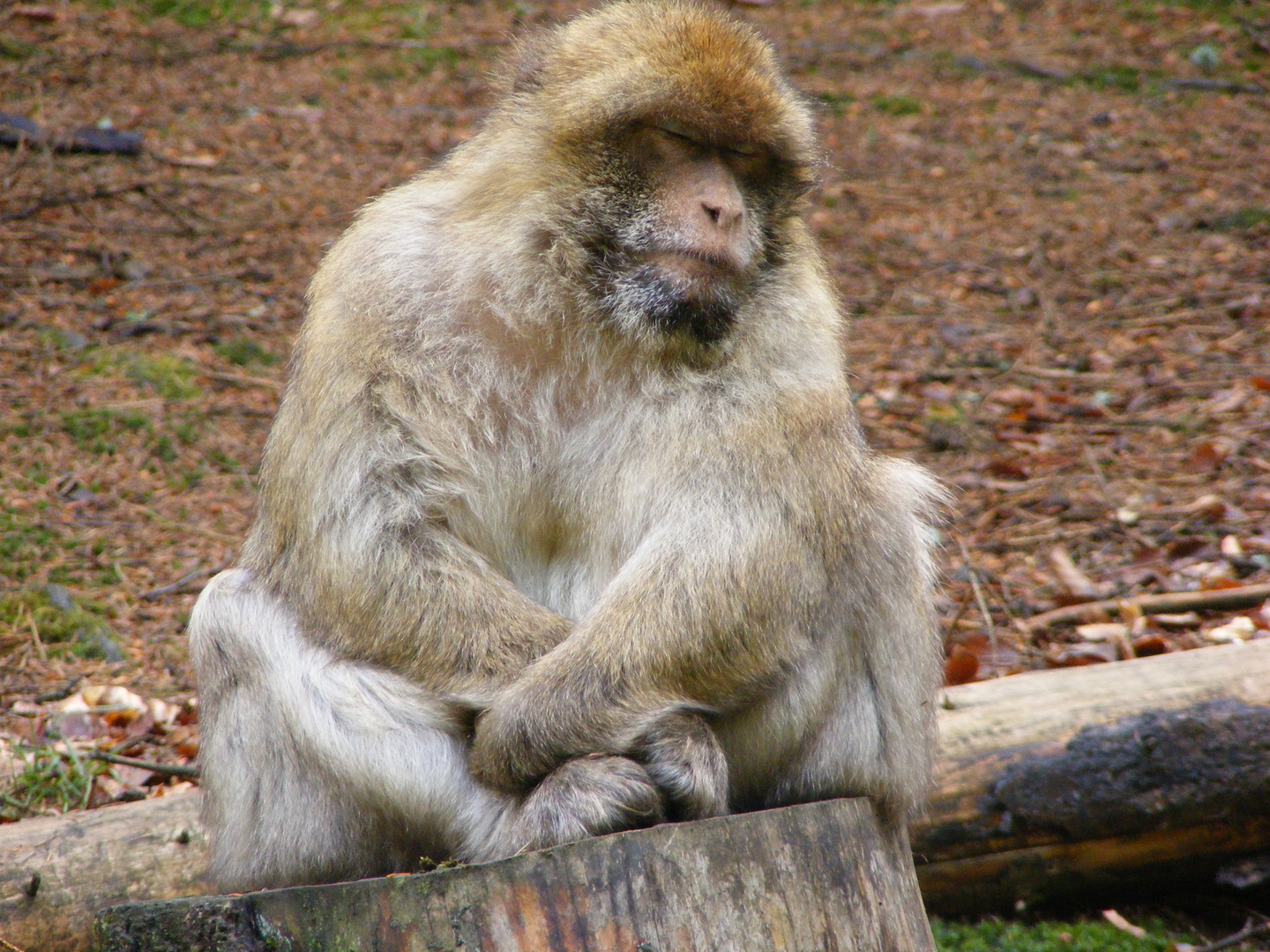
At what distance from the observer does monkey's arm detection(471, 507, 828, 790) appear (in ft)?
9.05

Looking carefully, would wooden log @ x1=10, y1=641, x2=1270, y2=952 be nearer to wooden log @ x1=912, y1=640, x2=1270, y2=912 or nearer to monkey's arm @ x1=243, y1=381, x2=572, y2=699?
wooden log @ x1=912, y1=640, x2=1270, y2=912

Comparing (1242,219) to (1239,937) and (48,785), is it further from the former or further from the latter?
(48,785)

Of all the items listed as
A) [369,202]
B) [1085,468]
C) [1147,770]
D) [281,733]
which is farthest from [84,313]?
[1147,770]

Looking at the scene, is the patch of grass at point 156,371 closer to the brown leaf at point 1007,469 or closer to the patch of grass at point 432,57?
the brown leaf at point 1007,469

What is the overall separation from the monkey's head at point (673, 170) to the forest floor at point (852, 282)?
1.00 metres

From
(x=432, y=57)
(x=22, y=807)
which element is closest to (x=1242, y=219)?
(x=432, y=57)

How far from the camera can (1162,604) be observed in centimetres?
516

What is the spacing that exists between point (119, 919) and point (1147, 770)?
2907 millimetres

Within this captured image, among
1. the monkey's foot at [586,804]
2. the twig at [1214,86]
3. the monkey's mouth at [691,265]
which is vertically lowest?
the monkey's foot at [586,804]

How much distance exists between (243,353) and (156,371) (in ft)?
1.80

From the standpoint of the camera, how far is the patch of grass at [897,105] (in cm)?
1091

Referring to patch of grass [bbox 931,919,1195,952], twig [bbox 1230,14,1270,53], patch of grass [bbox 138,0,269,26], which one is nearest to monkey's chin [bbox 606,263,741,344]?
patch of grass [bbox 931,919,1195,952]

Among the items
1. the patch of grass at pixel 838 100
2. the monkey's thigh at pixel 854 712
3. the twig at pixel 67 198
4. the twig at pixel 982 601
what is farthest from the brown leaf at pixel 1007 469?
the twig at pixel 67 198

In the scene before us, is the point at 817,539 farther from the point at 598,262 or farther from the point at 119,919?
the point at 119,919
